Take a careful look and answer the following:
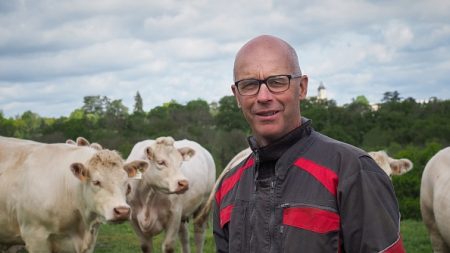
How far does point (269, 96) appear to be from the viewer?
2.15 m

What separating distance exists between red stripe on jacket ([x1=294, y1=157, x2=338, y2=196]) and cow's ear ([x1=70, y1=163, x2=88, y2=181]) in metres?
4.59

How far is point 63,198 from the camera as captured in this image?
21.3 ft

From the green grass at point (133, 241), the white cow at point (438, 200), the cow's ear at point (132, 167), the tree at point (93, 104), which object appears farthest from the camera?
the tree at point (93, 104)

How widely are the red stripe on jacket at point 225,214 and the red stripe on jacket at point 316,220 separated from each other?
13.9 inches

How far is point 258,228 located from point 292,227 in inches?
5.4

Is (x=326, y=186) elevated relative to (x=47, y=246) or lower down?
elevated

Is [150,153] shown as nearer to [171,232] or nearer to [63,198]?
[171,232]

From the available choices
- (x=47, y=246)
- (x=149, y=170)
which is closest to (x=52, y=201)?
(x=47, y=246)

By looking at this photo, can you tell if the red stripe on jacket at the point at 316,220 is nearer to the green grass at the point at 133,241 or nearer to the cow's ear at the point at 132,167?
the cow's ear at the point at 132,167

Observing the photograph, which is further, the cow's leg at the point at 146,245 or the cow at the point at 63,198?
the cow's leg at the point at 146,245

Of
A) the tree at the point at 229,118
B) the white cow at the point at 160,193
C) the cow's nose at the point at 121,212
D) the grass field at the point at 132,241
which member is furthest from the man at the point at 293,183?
the tree at the point at 229,118

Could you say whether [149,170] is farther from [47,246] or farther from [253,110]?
[253,110]

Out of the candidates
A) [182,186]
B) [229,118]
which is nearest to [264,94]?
[182,186]

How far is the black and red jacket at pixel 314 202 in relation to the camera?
78.1 inches
